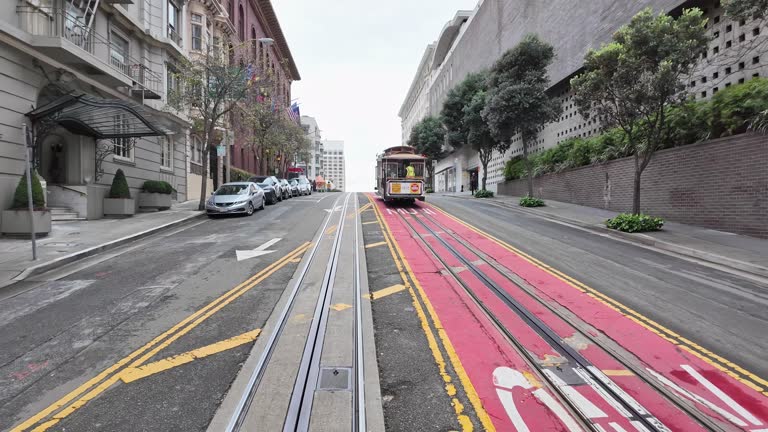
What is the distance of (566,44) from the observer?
26156 millimetres

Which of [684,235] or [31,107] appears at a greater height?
[31,107]

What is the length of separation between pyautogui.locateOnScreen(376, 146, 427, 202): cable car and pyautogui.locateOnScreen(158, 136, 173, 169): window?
11690 mm

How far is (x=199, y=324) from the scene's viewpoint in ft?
16.8

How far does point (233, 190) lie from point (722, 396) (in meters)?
18.1

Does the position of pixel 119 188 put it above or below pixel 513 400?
above

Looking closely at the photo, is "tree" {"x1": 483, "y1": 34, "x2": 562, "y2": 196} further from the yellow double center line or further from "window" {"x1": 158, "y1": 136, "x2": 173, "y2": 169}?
the yellow double center line

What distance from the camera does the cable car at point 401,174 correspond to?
20.3m

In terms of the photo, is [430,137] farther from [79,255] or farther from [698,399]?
[698,399]

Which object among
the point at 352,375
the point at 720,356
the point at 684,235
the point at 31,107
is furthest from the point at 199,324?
the point at 31,107

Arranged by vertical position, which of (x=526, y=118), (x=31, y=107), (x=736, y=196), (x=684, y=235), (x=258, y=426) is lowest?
(x=258, y=426)

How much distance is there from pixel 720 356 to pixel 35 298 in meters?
9.00

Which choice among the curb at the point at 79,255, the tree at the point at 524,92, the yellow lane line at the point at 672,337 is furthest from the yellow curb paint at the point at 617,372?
the tree at the point at 524,92

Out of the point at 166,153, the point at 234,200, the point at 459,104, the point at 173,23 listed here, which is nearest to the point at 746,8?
the point at 234,200

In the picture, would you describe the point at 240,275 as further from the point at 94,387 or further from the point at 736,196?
the point at 736,196
